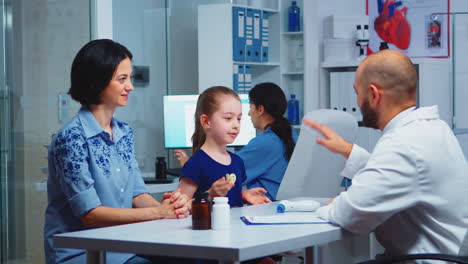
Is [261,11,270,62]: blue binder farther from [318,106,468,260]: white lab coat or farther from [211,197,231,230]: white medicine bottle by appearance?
[211,197,231,230]: white medicine bottle

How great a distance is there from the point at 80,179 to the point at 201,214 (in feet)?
1.55

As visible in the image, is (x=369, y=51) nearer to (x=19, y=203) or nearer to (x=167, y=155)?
(x=167, y=155)

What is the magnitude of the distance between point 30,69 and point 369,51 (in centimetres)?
376

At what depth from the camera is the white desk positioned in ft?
5.94

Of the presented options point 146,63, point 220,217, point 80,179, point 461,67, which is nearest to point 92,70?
point 80,179

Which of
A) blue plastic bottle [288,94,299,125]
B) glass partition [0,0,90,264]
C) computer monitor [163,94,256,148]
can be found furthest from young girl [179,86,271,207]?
blue plastic bottle [288,94,299,125]

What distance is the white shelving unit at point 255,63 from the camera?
20.4 ft

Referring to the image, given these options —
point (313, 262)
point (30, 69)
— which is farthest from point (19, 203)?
point (313, 262)

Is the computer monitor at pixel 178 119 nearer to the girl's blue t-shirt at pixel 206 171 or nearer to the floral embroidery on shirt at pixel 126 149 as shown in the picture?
the girl's blue t-shirt at pixel 206 171

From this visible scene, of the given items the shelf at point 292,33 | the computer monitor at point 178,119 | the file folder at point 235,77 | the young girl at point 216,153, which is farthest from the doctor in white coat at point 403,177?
the shelf at point 292,33

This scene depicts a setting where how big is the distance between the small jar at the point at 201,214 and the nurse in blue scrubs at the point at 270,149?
1672mm

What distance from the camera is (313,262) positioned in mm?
2602

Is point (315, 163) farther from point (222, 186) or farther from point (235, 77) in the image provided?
point (235, 77)

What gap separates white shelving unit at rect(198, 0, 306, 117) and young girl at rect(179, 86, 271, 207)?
123 inches
